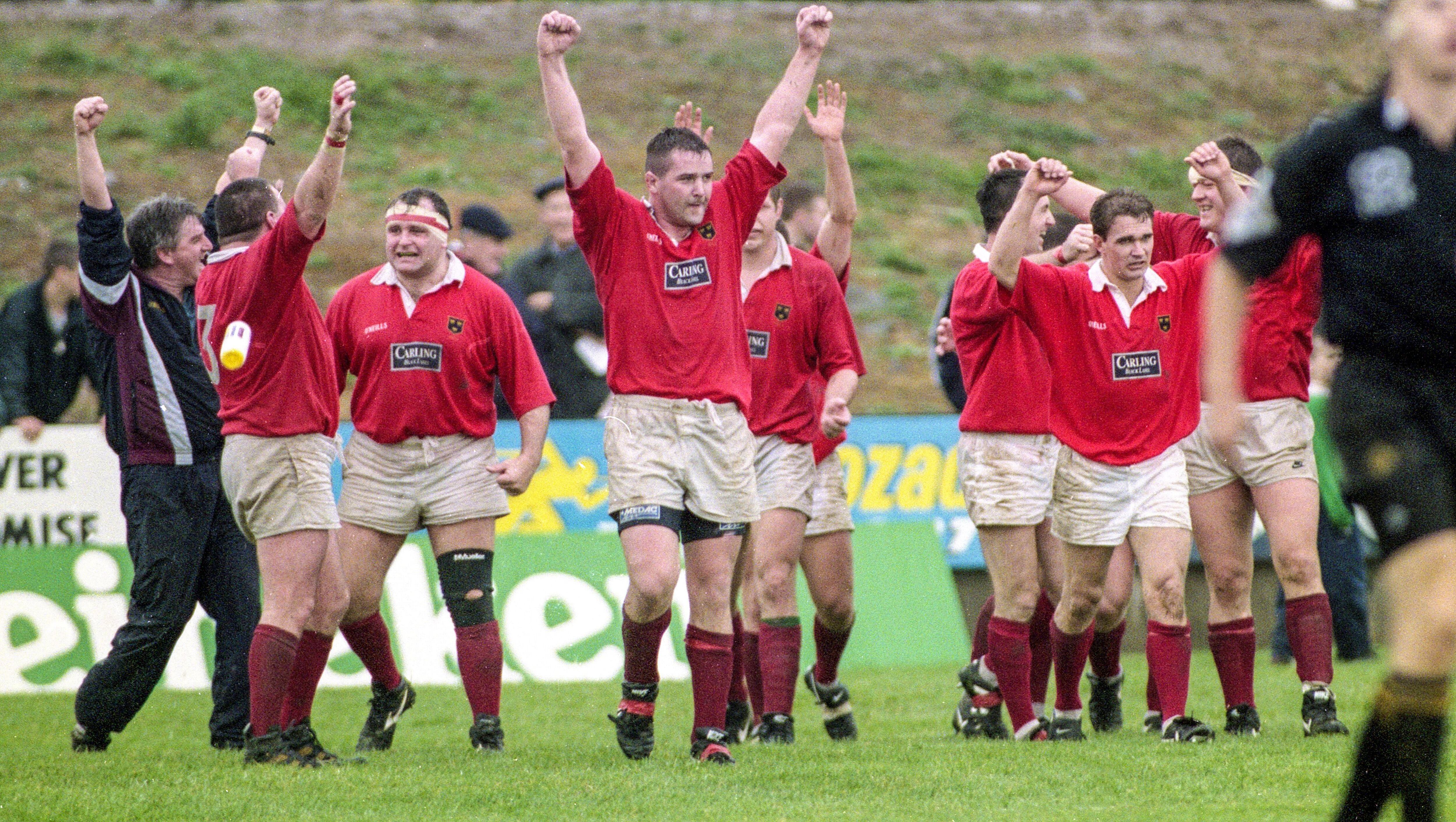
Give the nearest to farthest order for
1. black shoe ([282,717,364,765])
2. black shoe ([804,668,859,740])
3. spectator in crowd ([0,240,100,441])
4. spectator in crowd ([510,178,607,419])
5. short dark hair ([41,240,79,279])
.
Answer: black shoe ([282,717,364,765])
black shoe ([804,668,859,740])
spectator in crowd ([0,240,100,441])
short dark hair ([41,240,79,279])
spectator in crowd ([510,178,607,419])

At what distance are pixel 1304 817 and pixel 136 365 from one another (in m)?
5.19

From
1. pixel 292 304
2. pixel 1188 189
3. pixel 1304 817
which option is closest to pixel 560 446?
pixel 292 304

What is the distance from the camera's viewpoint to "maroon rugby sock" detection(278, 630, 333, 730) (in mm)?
6961

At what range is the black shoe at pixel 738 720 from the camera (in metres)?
7.93

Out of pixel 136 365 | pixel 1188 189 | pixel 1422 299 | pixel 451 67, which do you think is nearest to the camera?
pixel 1422 299

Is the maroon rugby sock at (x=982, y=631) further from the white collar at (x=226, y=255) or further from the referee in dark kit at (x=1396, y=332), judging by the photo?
the referee in dark kit at (x=1396, y=332)

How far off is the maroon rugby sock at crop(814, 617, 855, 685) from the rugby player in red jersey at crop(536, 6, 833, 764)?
A: 1487 mm

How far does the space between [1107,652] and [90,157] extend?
16.2 ft

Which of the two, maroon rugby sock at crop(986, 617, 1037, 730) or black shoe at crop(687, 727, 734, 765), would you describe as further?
maroon rugby sock at crop(986, 617, 1037, 730)

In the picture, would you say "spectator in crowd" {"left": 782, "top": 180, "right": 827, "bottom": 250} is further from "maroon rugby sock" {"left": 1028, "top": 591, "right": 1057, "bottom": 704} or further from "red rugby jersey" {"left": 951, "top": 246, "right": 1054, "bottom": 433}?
"maroon rugby sock" {"left": 1028, "top": 591, "right": 1057, "bottom": 704}

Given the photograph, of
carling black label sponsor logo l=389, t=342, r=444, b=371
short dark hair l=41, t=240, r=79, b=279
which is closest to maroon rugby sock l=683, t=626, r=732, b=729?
carling black label sponsor logo l=389, t=342, r=444, b=371

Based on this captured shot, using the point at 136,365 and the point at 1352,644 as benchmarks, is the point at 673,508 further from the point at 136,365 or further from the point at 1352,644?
the point at 1352,644

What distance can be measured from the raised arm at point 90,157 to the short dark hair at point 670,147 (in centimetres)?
227

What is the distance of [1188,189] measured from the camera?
23250 millimetres
